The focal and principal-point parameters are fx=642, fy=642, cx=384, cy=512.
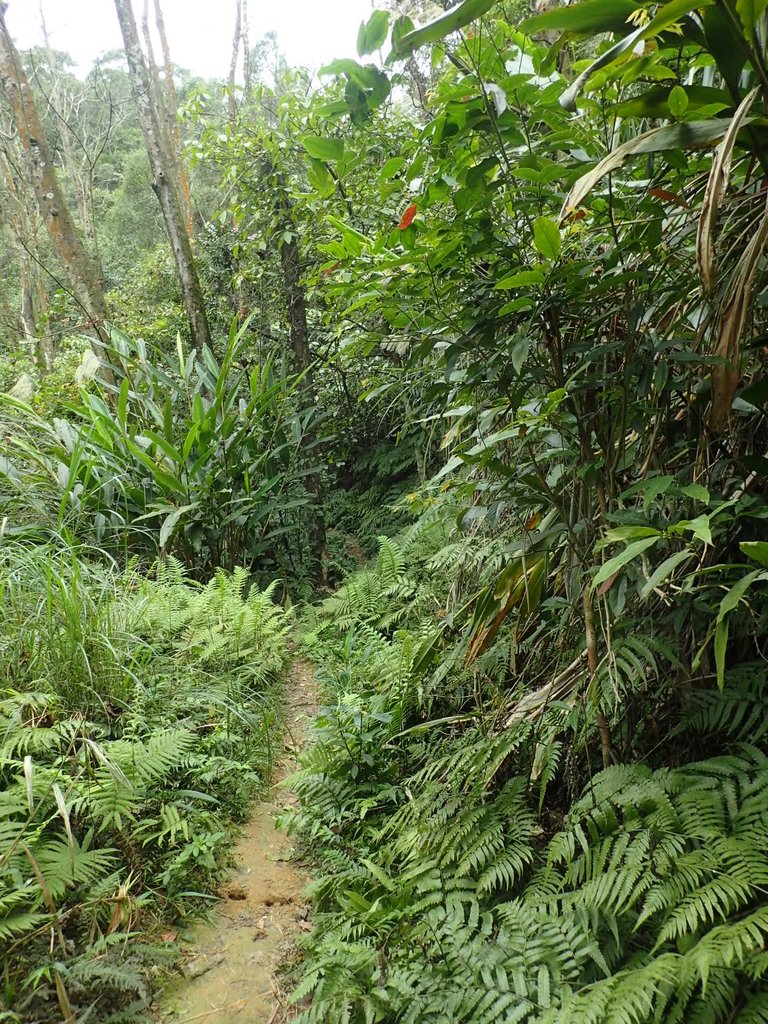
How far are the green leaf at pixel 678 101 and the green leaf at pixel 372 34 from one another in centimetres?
63

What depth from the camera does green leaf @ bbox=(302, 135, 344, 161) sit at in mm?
1534

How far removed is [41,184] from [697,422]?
6340 mm

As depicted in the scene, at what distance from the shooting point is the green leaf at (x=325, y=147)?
153 cm

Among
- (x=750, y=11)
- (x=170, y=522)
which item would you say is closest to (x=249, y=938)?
(x=750, y=11)

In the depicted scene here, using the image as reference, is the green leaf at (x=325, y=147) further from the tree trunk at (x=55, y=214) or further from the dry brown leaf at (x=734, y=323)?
the tree trunk at (x=55, y=214)

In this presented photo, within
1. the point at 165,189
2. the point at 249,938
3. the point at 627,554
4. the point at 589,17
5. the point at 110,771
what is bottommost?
the point at 249,938

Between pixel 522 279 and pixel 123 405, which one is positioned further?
pixel 123 405

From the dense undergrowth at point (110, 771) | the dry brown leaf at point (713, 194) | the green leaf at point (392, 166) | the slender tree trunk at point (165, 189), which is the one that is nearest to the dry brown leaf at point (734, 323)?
the dry brown leaf at point (713, 194)

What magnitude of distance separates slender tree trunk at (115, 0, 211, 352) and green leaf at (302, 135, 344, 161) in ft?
14.7

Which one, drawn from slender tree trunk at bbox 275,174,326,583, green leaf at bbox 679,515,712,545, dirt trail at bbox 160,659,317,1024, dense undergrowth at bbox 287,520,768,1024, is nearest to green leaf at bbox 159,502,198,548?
slender tree trunk at bbox 275,174,326,583

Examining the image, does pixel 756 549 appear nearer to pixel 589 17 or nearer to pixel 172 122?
pixel 589 17

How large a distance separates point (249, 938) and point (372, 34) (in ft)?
8.10

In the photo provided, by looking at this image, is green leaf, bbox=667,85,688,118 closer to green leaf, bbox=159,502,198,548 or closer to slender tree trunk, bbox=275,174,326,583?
green leaf, bbox=159,502,198,548

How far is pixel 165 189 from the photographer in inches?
228
